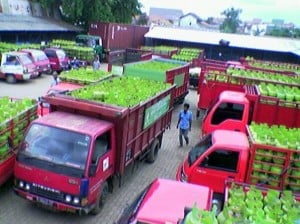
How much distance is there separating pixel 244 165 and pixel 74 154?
364 centimetres

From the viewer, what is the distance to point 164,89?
12008 millimetres

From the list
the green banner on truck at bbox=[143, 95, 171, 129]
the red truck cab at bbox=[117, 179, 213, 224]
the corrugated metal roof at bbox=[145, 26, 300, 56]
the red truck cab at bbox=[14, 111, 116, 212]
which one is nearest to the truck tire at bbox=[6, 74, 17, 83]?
the green banner on truck at bbox=[143, 95, 171, 129]

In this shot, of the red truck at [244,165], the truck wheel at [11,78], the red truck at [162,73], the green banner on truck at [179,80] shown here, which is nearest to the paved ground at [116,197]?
the red truck at [244,165]

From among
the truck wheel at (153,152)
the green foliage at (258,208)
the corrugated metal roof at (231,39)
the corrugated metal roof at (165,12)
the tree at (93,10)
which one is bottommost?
the truck wheel at (153,152)

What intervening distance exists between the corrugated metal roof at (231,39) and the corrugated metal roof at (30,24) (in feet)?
30.2

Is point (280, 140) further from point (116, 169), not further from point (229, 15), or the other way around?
point (229, 15)

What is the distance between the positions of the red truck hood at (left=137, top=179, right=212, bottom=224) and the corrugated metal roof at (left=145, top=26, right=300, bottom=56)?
32.7 meters

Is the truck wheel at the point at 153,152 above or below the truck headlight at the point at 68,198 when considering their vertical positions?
below

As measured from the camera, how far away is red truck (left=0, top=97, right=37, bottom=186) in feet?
27.4

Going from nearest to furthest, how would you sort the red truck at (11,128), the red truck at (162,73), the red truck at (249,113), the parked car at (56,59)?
the red truck at (11,128)
the red truck at (249,113)
the red truck at (162,73)
the parked car at (56,59)

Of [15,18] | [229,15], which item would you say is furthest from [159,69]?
[229,15]

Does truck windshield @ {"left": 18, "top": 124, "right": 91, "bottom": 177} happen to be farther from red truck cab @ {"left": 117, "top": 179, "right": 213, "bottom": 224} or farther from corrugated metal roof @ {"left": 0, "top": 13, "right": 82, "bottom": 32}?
corrugated metal roof @ {"left": 0, "top": 13, "right": 82, "bottom": 32}

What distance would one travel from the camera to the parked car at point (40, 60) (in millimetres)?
23609

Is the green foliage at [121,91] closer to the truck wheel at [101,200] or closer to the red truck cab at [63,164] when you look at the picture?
the red truck cab at [63,164]
